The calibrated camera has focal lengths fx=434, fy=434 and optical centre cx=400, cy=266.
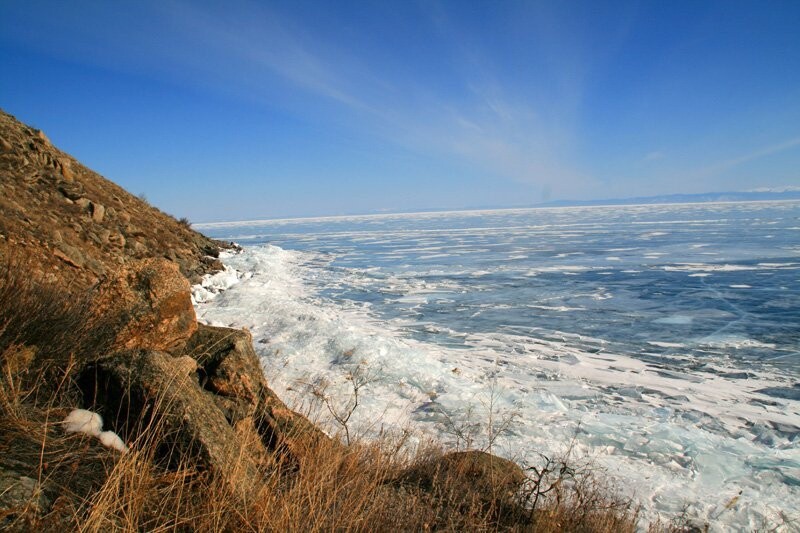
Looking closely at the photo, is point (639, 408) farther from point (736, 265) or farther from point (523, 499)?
point (736, 265)

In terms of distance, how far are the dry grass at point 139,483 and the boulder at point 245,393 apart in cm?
21

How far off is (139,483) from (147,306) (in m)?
1.76

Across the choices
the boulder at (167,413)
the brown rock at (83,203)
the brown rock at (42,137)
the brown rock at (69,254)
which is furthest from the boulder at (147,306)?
the brown rock at (42,137)

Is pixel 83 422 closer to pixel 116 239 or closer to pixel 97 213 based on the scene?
pixel 116 239

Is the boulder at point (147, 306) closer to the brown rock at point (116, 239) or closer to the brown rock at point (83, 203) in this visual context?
the brown rock at point (116, 239)

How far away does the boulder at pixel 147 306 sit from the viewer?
10.2 feet

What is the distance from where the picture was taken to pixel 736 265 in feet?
50.3

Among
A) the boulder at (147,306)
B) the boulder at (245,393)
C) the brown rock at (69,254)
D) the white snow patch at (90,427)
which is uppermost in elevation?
the brown rock at (69,254)

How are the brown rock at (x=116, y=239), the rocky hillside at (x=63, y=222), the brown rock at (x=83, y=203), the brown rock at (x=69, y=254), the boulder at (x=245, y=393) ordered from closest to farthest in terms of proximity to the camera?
the boulder at (x=245, y=393) → the rocky hillside at (x=63, y=222) → the brown rock at (x=69, y=254) → the brown rock at (x=116, y=239) → the brown rock at (x=83, y=203)

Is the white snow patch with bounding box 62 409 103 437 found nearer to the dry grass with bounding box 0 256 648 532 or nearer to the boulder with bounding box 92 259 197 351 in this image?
the dry grass with bounding box 0 256 648 532

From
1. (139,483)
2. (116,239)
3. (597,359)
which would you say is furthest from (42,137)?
(597,359)

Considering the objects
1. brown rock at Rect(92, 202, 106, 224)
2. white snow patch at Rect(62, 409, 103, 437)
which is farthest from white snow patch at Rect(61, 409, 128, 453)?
brown rock at Rect(92, 202, 106, 224)

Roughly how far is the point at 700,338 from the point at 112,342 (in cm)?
890

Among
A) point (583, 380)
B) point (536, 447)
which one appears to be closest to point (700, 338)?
point (583, 380)
